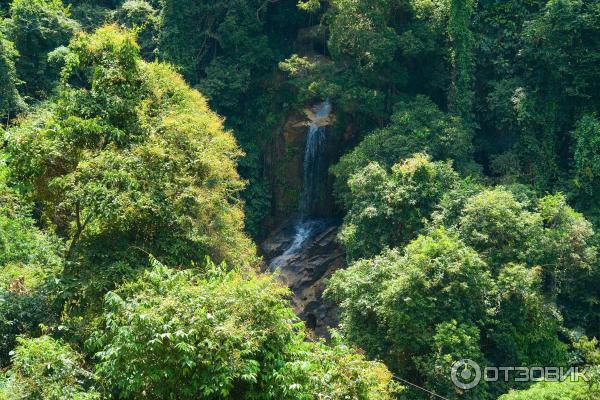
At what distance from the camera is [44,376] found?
26.2ft

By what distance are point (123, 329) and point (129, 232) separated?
4478 mm

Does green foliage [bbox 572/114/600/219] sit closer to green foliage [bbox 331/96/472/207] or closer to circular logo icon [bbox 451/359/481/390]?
green foliage [bbox 331/96/472/207]

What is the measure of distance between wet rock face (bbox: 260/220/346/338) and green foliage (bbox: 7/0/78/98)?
400 inches

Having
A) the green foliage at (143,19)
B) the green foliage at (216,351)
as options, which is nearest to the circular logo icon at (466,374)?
the green foliage at (216,351)

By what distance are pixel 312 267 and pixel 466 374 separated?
8.78 metres

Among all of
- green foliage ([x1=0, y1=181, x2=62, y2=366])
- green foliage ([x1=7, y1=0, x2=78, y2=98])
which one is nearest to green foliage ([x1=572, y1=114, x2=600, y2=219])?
green foliage ([x1=0, y1=181, x2=62, y2=366])

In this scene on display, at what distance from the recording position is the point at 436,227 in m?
16.2

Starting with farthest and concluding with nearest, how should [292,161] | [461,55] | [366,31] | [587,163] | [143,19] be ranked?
[143,19], [292,161], [461,55], [366,31], [587,163]

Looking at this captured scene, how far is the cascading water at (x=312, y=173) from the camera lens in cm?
2287

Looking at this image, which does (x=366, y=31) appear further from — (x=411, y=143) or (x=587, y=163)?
(x=587, y=163)

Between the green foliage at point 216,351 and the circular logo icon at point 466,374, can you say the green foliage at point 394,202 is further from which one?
the green foliage at point 216,351

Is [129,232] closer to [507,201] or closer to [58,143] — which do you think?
A: [58,143]

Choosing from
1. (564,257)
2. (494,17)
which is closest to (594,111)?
(494,17)

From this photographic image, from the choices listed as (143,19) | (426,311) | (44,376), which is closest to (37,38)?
(143,19)
